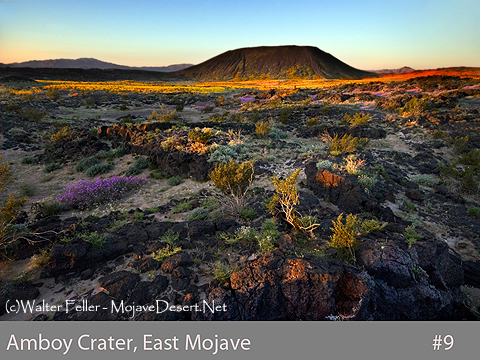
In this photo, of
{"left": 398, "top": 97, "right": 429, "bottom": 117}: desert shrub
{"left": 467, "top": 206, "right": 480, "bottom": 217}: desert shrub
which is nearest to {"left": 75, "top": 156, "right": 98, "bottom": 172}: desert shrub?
{"left": 467, "top": 206, "right": 480, "bottom": 217}: desert shrub

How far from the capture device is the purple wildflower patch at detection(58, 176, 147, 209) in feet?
27.0

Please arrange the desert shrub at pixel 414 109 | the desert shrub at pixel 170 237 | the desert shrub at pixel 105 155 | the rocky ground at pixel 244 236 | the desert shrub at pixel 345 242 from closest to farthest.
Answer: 1. the rocky ground at pixel 244 236
2. the desert shrub at pixel 345 242
3. the desert shrub at pixel 170 237
4. the desert shrub at pixel 105 155
5. the desert shrub at pixel 414 109

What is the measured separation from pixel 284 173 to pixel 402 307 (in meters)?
6.89

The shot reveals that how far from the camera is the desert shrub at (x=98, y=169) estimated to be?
11155 millimetres

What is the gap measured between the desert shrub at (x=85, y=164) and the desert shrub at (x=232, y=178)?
8.13 meters

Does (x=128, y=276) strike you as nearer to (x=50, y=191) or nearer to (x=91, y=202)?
(x=91, y=202)

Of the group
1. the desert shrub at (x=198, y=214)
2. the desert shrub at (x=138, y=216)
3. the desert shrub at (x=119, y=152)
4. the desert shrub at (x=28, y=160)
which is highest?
the desert shrub at (x=119, y=152)

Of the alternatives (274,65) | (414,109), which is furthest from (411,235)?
(274,65)

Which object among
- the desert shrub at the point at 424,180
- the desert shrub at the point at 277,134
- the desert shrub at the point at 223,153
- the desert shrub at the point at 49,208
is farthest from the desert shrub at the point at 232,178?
the desert shrub at the point at 277,134

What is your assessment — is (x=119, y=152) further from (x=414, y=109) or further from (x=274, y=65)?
(x=274, y=65)

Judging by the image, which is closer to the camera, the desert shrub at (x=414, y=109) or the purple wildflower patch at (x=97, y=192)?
the purple wildflower patch at (x=97, y=192)

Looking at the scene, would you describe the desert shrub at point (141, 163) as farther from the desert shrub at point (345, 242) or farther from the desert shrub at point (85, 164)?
the desert shrub at point (345, 242)

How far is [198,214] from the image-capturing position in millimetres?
7000

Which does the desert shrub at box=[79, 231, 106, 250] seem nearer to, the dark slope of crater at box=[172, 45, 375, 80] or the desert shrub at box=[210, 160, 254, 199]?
the desert shrub at box=[210, 160, 254, 199]
